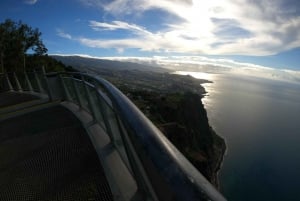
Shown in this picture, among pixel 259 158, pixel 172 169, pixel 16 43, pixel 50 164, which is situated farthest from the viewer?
pixel 259 158

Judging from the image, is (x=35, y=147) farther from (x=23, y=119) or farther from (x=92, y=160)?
(x=23, y=119)

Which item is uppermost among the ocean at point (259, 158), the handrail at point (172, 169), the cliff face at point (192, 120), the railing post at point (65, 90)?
the handrail at point (172, 169)

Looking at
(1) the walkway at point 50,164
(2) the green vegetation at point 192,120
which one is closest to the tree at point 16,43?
(2) the green vegetation at point 192,120

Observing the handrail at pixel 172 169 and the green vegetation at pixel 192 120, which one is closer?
the handrail at pixel 172 169

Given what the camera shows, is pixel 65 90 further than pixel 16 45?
No

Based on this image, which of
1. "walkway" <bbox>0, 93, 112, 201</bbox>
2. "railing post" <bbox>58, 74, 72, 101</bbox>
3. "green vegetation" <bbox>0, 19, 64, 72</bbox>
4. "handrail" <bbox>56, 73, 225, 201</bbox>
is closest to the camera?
"handrail" <bbox>56, 73, 225, 201</bbox>

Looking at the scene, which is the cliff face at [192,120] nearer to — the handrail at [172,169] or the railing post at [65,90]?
the railing post at [65,90]

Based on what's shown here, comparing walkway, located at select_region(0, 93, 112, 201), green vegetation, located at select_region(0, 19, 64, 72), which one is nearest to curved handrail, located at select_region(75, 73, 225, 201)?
walkway, located at select_region(0, 93, 112, 201)

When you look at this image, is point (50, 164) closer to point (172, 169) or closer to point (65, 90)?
point (172, 169)

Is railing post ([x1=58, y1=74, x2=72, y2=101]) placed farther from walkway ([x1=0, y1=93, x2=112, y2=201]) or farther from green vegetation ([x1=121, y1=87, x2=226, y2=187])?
green vegetation ([x1=121, y1=87, x2=226, y2=187])

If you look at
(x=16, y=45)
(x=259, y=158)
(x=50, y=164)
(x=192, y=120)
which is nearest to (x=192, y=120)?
(x=192, y=120)

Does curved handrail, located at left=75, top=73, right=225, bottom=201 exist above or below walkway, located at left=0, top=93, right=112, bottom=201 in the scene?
above
